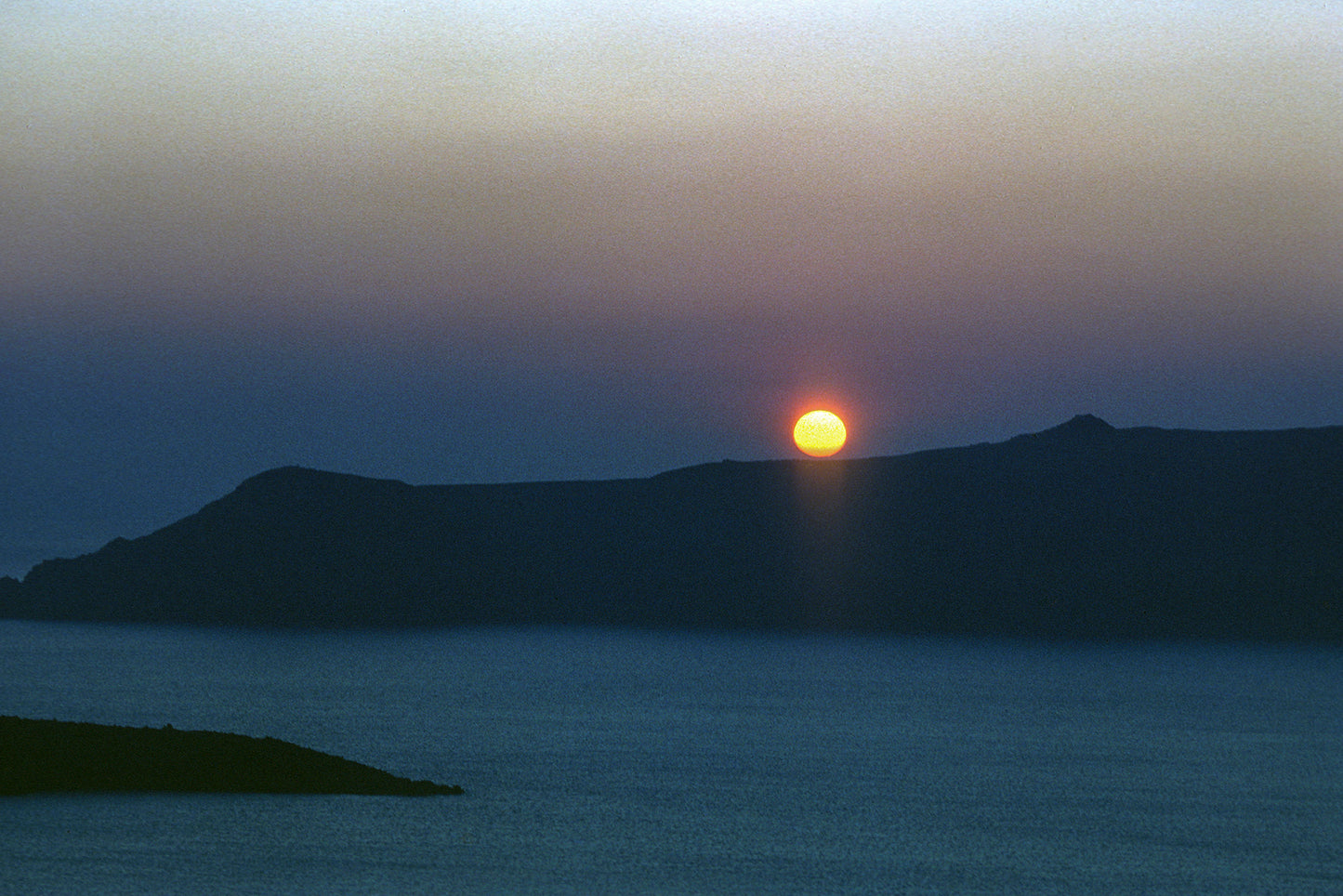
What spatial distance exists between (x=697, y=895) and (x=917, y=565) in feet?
463

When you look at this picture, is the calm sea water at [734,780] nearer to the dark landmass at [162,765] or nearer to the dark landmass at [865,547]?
the dark landmass at [162,765]

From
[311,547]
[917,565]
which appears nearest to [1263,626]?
[917,565]

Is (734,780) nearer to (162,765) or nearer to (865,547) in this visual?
(162,765)

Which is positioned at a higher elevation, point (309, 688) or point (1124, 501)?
point (1124, 501)

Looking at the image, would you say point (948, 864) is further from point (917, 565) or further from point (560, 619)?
point (560, 619)

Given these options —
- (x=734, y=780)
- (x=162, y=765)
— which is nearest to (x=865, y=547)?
(x=734, y=780)

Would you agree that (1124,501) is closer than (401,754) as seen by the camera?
No

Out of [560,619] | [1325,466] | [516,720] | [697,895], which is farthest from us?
[560,619]

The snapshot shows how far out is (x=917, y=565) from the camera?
175 m

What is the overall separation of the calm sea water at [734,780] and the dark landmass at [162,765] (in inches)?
45.8

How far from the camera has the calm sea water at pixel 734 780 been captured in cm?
3809

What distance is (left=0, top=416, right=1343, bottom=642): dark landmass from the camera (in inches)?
6393

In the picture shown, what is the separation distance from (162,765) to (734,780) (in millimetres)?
21827

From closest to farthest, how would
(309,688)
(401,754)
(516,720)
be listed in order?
1. (401,754)
2. (516,720)
3. (309,688)
